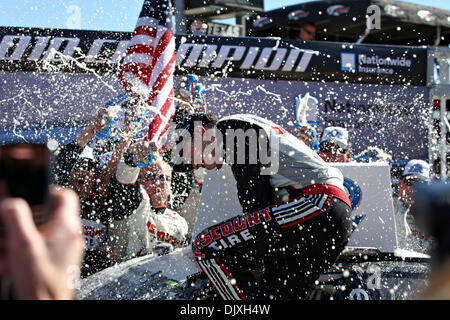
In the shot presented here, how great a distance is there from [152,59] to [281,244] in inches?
143

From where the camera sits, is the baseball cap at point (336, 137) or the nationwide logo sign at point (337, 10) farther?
the nationwide logo sign at point (337, 10)

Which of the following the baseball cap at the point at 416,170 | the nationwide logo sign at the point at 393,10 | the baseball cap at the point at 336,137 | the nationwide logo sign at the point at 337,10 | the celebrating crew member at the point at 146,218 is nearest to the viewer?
the celebrating crew member at the point at 146,218

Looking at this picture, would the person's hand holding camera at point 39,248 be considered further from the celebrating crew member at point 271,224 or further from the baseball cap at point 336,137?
the baseball cap at point 336,137

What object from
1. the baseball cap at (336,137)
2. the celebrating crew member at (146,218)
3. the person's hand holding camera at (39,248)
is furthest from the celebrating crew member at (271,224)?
the baseball cap at (336,137)

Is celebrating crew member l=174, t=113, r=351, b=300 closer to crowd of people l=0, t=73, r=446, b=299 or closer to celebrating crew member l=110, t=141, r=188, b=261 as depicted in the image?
crowd of people l=0, t=73, r=446, b=299

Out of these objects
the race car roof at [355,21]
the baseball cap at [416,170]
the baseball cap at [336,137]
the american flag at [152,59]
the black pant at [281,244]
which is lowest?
the baseball cap at [416,170]

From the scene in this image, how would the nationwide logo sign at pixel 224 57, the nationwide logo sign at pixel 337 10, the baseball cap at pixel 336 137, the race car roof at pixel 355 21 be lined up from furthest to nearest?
the race car roof at pixel 355 21
the nationwide logo sign at pixel 337 10
the nationwide logo sign at pixel 224 57
the baseball cap at pixel 336 137

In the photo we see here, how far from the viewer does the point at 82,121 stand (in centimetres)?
654

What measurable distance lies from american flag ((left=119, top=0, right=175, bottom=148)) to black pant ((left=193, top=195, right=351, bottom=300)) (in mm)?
2995

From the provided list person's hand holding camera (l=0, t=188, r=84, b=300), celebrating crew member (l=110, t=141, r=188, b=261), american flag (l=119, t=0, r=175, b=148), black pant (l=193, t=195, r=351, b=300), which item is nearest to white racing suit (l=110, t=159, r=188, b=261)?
celebrating crew member (l=110, t=141, r=188, b=261)

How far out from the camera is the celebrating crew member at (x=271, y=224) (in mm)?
2463

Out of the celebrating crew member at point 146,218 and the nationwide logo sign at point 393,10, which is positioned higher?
the nationwide logo sign at point 393,10

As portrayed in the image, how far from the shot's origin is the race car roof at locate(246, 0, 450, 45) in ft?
44.7
